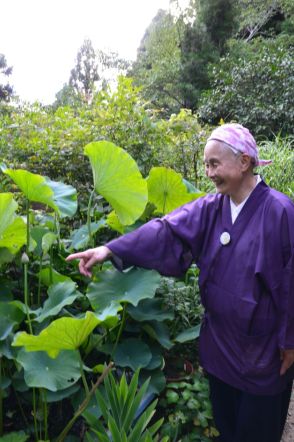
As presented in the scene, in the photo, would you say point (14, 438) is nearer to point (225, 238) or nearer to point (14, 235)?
point (14, 235)

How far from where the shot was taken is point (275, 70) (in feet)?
22.6

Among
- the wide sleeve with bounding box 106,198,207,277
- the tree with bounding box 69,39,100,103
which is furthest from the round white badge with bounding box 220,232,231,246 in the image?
the tree with bounding box 69,39,100,103

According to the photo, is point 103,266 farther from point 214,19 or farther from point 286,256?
point 214,19

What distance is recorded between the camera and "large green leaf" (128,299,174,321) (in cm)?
174

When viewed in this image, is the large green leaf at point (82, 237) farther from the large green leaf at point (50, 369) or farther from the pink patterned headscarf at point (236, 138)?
the pink patterned headscarf at point (236, 138)

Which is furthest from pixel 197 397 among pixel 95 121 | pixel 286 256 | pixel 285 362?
→ pixel 95 121

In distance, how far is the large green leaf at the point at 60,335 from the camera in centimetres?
117

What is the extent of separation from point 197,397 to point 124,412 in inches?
24.7

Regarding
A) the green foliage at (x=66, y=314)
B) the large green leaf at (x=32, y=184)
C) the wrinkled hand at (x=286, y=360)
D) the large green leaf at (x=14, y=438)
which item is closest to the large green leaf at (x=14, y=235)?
the green foliage at (x=66, y=314)

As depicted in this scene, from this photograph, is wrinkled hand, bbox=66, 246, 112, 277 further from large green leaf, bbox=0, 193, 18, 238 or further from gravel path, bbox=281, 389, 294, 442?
gravel path, bbox=281, 389, 294, 442

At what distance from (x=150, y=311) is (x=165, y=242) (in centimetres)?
37

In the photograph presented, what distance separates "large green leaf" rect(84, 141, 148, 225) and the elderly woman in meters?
→ 0.18

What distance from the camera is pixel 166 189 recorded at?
6.69 ft

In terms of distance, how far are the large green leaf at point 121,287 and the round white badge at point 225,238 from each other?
0.29 meters
